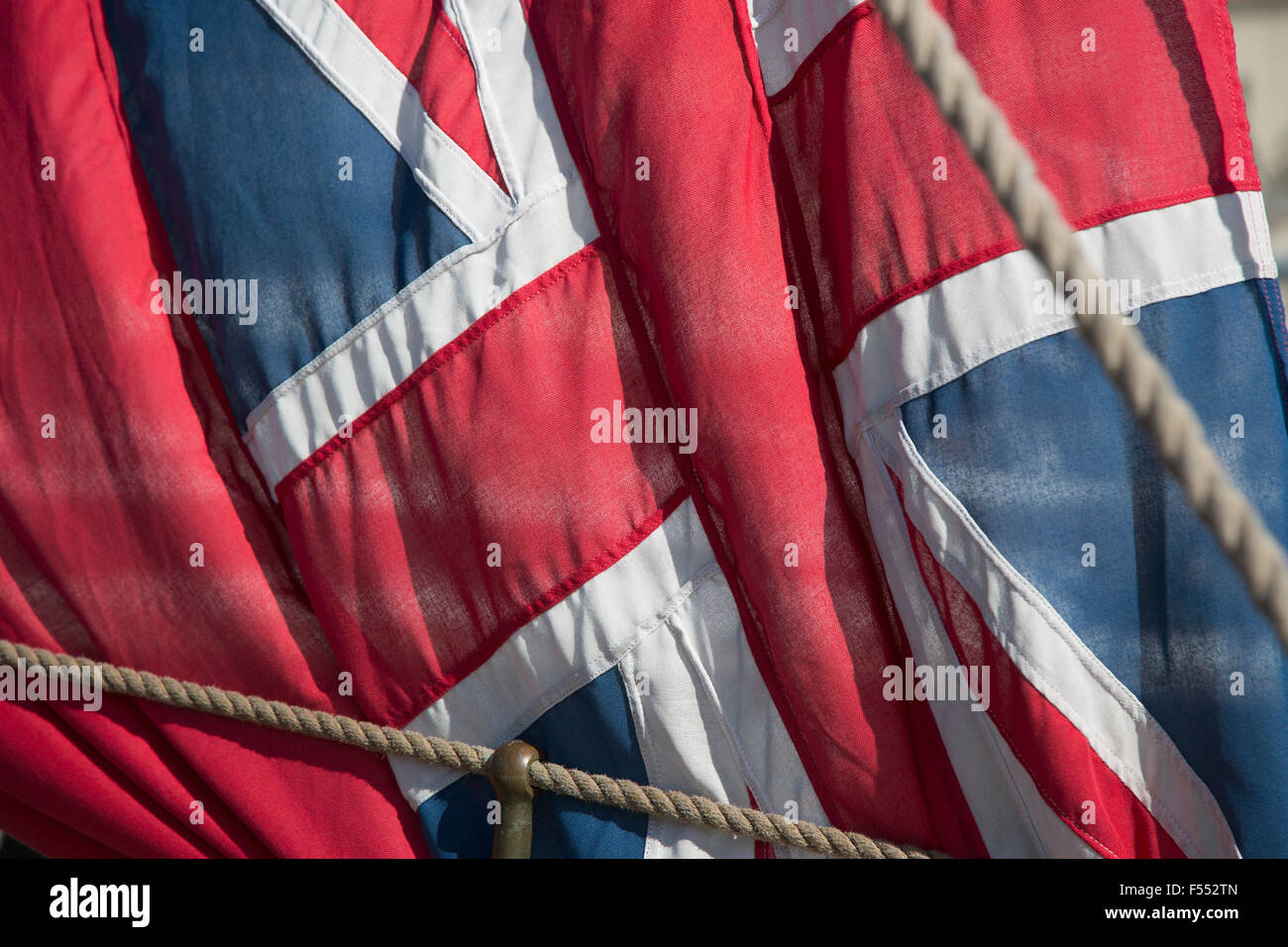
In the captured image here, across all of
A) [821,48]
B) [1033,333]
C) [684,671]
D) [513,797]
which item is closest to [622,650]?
[684,671]

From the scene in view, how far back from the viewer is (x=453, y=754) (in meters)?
0.95

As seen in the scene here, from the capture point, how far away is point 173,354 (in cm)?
101

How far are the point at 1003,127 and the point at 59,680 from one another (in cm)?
96

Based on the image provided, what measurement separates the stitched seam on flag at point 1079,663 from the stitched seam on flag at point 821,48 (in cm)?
38

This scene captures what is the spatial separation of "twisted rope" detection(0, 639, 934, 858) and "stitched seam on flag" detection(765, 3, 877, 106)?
65 cm

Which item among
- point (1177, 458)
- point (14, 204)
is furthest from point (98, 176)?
point (1177, 458)

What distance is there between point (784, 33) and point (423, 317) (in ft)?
1.41

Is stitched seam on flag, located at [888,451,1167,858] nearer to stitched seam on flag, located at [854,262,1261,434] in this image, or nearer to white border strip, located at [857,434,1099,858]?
white border strip, located at [857,434,1099,858]

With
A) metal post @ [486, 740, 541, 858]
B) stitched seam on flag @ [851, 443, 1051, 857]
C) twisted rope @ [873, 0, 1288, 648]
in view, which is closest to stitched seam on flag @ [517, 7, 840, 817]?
stitched seam on flag @ [851, 443, 1051, 857]

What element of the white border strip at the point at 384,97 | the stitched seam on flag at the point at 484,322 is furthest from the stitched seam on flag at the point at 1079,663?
the white border strip at the point at 384,97

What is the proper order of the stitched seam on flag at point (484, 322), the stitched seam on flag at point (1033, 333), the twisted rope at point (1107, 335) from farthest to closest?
1. the stitched seam on flag at point (484, 322)
2. the stitched seam on flag at point (1033, 333)
3. the twisted rope at point (1107, 335)

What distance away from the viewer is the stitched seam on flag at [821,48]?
2.90 ft

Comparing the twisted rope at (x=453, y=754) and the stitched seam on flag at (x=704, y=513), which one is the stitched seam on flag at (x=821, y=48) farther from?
the twisted rope at (x=453, y=754)
